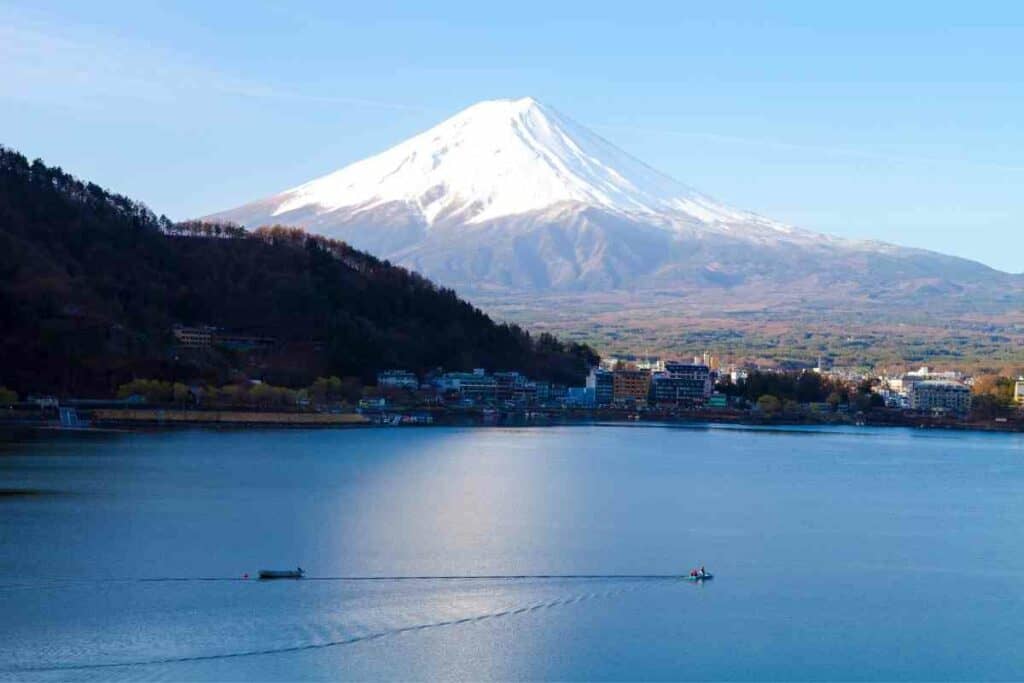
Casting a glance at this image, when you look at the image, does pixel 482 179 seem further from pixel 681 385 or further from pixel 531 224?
pixel 681 385

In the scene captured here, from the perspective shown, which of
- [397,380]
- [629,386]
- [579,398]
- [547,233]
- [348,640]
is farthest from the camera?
[547,233]

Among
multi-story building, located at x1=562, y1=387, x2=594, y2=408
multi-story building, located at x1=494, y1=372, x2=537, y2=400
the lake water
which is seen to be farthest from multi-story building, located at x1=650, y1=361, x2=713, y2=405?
the lake water

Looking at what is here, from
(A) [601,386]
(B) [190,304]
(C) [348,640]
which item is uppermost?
(B) [190,304]

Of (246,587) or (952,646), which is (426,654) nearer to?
(246,587)

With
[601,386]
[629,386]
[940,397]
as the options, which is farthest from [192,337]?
[940,397]

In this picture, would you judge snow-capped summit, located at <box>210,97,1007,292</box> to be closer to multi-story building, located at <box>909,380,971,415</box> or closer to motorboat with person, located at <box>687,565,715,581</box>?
multi-story building, located at <box>909,380,971,415</box>

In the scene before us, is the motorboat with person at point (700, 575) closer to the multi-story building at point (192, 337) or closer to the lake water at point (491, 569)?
the lake water at point (491, 569)

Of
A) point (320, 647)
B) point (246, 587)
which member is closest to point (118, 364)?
point (246, 587)
